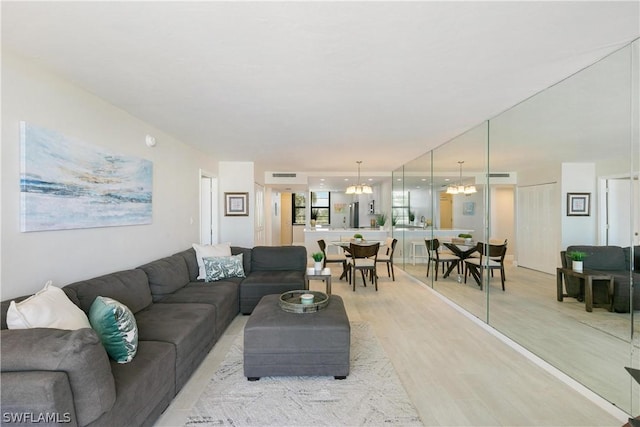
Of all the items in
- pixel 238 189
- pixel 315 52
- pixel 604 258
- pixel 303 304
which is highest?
pixel 315 52

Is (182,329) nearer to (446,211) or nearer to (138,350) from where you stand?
(138,350)

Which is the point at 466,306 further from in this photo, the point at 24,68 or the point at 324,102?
the point at 24,68

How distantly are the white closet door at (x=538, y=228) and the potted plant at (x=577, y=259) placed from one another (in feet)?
0.50

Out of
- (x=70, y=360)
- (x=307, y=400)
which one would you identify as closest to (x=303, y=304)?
(x=307, y=400)

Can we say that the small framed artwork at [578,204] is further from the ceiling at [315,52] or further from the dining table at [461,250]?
the dining table at [461,250]

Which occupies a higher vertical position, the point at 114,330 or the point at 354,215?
the point at 354,215

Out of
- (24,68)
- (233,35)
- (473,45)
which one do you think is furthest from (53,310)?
(473,45)

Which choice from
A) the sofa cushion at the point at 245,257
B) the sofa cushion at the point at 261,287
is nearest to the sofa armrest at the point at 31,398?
→ the sofa cushion at the point at 261,287

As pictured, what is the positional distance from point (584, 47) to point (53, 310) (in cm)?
376

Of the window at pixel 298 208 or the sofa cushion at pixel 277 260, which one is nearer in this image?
the sofa cushion at pixel 277 260

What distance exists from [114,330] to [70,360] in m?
0.61

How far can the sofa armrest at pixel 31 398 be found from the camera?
1.22 m

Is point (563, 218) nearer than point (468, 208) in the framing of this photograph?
Yes

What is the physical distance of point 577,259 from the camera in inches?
101
